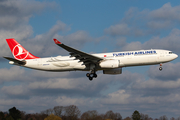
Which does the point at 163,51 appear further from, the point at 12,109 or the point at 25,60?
the point at 12,109

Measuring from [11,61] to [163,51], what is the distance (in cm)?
2836

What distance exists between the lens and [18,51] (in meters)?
53.1

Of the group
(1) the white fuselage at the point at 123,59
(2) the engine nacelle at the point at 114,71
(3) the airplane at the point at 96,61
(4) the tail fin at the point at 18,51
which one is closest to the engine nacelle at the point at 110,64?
(3) the airplane at the point at 96,61

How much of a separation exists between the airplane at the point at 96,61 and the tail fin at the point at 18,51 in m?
1.87

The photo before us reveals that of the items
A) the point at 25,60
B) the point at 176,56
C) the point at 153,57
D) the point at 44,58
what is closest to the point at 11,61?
the point at 25,60

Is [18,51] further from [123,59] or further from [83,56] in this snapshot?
[123,59]

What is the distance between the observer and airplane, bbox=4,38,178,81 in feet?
147

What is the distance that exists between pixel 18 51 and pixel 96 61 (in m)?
17.8

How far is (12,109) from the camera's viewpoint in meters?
99.6

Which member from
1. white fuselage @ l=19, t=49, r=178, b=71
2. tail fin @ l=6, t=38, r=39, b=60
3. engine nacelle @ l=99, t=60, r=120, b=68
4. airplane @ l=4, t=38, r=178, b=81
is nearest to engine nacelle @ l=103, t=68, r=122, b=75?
airplane @ l=4, t=38, r=178, b=81

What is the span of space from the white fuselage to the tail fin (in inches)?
183

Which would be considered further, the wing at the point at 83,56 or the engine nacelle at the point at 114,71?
the engine nacelle at the point at 114,71

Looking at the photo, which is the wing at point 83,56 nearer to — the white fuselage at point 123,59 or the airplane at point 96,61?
the airplane at point 96,61

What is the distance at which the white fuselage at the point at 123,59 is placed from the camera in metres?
45.3
